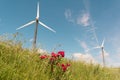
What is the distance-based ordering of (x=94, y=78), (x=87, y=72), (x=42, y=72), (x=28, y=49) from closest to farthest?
(x=42, y=72) < (x=28, y=49) < (x=94, y=78) < (x=87, y=72)

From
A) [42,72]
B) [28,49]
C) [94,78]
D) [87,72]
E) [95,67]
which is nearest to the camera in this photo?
[42,72]

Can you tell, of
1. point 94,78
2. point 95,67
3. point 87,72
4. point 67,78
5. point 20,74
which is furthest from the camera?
point 95,67

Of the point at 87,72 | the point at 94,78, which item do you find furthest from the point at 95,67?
the point at 94,78

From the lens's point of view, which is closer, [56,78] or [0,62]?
[0,62]

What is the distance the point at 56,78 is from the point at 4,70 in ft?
8.54

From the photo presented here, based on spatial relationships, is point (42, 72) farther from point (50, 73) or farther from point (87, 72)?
point (87, 72)

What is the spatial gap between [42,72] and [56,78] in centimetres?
61

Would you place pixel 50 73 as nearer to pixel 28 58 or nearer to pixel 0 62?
pixel 28 58

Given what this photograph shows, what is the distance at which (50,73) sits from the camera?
9.72 metres

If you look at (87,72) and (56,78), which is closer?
(56,78)

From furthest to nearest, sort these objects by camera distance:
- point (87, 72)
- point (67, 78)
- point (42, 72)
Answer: point (87, 72), point (67, 78), point (42, 72)

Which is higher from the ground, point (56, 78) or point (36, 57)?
point (36, 57)

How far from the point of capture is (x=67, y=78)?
9.90 metres

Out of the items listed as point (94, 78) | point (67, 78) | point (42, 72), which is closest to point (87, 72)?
point (94, 78)
